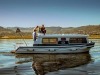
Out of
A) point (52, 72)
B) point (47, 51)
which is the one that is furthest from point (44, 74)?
point (47, 51)

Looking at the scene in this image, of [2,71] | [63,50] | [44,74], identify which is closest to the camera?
[44,74]

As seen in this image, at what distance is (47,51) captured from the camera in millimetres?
37188

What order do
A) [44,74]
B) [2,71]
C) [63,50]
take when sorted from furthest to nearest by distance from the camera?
[63,50], [2,71], [44,74]

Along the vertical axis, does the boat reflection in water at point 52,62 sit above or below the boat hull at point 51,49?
below

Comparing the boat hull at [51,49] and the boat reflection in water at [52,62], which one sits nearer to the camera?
the boat reflection in water at [52,62]

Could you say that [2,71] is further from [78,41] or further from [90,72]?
[78,41]

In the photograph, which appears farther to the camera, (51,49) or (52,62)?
(51,49)

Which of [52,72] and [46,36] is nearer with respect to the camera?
[52,72]

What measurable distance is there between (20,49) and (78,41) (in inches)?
300

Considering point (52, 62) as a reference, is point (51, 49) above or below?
above

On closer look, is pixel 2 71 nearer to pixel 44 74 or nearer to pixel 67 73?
pixel 44 74

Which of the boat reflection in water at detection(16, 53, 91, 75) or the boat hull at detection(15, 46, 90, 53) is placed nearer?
the boat reflection in water at detection(16, 53, 91, 75)

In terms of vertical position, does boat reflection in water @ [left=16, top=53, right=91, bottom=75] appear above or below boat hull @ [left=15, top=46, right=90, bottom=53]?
below

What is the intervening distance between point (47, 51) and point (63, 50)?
2.05 meters
